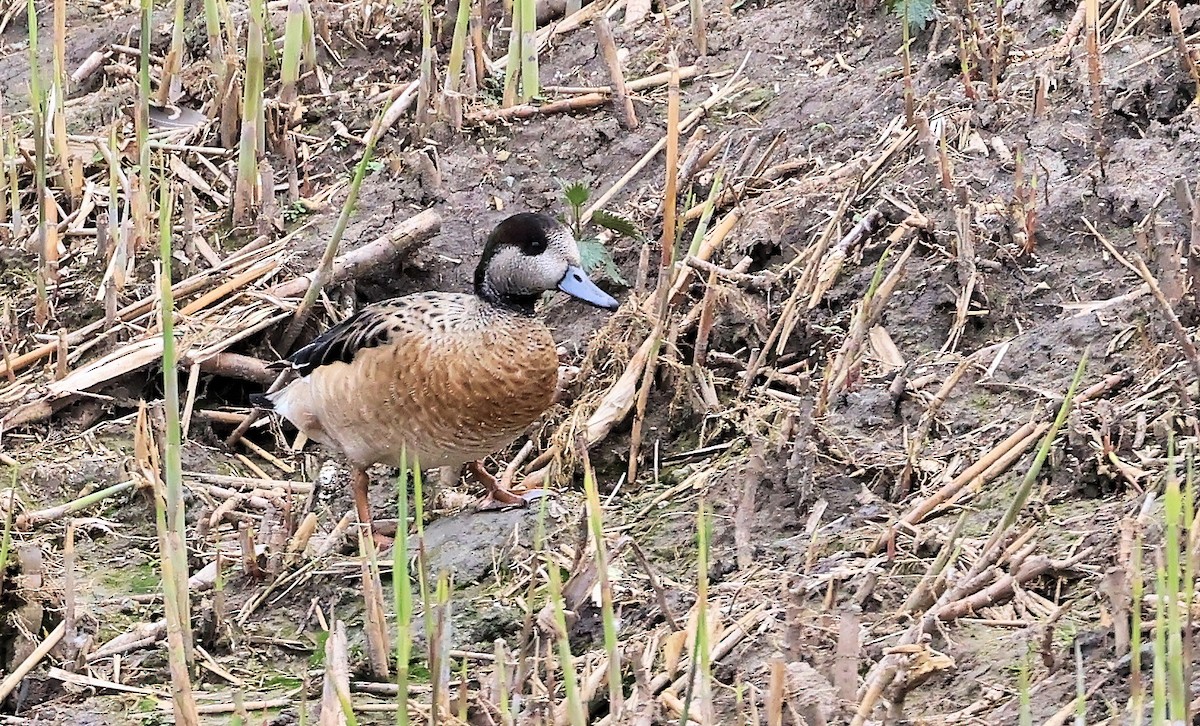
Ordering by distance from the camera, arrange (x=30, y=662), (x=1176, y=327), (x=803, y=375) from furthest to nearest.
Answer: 1. (x=803, y=375)
2. (x=30, y=662)
3. (x=1176, y=327)

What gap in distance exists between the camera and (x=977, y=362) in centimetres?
413

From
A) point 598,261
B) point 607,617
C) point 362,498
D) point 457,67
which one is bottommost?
point 362,498

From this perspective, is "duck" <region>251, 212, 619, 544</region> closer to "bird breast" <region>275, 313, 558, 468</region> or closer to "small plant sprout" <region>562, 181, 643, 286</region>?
"bird breast" <region>275, 313, 558, 468</region>

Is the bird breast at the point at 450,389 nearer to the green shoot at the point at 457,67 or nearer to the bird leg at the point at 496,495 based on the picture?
the bird leg at the point at 496,495

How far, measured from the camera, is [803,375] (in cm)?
393

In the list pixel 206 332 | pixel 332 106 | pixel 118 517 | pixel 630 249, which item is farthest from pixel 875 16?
pixel 118 517

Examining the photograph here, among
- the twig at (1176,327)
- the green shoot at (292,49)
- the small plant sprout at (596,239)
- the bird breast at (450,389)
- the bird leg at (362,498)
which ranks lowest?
the bird leg at (362,498)

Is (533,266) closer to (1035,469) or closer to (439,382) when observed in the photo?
(439,382)

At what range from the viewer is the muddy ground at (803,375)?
3254 millimetres

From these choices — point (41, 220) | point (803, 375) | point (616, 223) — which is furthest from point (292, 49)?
Answer: point (803, 375)

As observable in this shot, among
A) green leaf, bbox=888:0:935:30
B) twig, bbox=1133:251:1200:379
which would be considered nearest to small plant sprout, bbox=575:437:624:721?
twig, bbox=1133:251:1200:379

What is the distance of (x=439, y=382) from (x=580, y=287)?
502 millimetres

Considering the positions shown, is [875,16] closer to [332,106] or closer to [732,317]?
[732,317]

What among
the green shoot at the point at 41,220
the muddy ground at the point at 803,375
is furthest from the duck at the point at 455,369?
the green shoot at the point at 41,220
